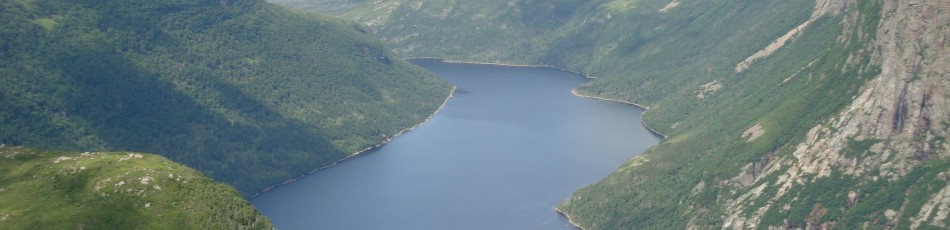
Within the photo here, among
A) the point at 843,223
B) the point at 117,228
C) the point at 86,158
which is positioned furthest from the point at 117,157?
the point at 843,223

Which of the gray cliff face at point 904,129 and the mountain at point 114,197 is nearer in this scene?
the mountain at point 114,197

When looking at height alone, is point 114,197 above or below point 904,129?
above

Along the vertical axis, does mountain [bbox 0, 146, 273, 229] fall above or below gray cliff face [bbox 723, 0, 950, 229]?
above

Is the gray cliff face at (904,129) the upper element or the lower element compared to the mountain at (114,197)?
lower

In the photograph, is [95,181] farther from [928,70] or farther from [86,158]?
[928,70]

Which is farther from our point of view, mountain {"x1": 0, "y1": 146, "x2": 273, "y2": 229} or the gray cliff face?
the gray cliff face

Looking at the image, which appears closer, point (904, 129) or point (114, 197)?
point (114, 197)
